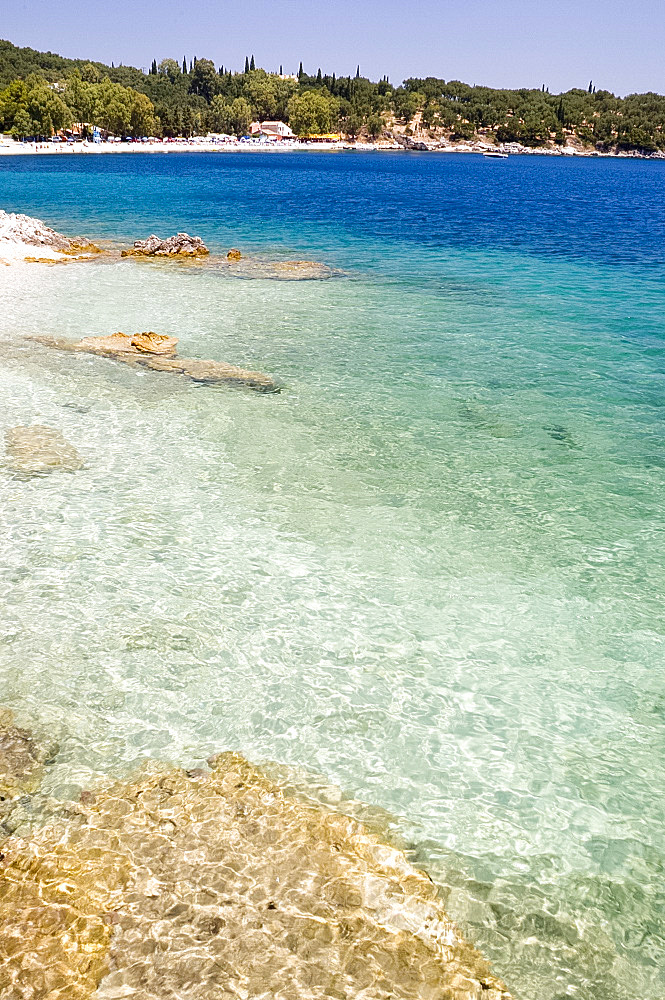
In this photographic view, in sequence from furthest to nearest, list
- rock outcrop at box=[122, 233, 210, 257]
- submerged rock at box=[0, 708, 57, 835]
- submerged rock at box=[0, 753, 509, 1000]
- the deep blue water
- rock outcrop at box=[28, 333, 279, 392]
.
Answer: the deep blue water < rock outcrop at box=[122, 233, 210, 257] < rock outcrop at box=[28, 333, 279, 392] < submerged rock at box=[0, 708, 57, 835] < submerged rock at box=[0, 753, 509, 1000]

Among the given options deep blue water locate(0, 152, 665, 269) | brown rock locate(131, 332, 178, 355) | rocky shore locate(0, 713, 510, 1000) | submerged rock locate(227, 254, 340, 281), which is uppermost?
deep blue water locate(0, 152, 665, 269)

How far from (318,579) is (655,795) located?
4.43 meters

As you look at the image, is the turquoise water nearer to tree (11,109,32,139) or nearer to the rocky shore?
the rocky shore

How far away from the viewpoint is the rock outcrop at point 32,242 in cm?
3019

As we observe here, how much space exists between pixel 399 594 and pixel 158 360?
10629mm

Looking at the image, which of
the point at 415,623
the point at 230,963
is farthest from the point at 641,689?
the point at 230,963

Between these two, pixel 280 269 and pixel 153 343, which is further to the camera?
pixel 280 269

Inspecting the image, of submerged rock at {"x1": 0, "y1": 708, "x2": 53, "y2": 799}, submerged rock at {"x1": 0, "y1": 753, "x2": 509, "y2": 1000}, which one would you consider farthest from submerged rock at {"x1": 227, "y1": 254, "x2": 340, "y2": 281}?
submerged rock at {"x1": 0, "y1": 753, "x2": 509, "y2": 1000}

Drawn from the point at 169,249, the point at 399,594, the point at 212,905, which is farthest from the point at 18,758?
the point at 169,249

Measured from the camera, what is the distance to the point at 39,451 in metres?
12.0

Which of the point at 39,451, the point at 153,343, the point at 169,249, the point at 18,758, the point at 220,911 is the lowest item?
the point at 18,758

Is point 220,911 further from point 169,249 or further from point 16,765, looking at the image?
point 169,249

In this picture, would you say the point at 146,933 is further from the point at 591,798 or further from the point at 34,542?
the point at 34,542

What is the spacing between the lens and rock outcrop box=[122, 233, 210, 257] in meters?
31.5
